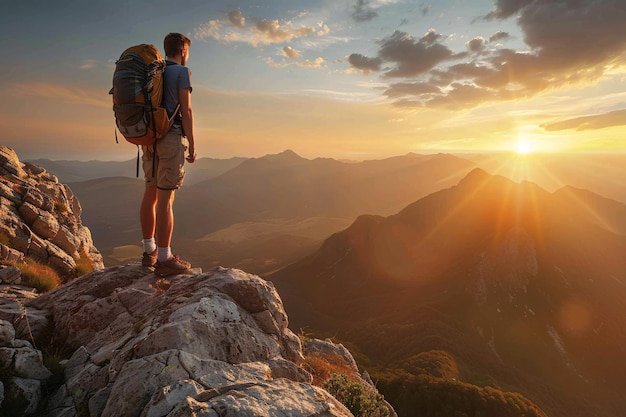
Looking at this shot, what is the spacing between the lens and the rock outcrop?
12664mm

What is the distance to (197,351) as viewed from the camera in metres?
4.71

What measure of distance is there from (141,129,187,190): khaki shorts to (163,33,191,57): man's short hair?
1790 millimetres

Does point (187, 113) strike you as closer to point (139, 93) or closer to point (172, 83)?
point (172, 83)

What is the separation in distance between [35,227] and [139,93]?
1322 cm

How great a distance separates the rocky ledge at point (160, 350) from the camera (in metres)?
3.76

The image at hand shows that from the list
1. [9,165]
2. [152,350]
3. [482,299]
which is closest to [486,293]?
[482,299]

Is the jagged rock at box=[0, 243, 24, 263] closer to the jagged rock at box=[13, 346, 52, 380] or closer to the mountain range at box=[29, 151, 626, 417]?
the jagged rock at box=[13, 346, 52, 380]

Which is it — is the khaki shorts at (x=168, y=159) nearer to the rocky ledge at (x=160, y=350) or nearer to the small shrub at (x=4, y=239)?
the rocky ledge at (x=160, y=350)

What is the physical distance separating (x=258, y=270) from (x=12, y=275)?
554ft

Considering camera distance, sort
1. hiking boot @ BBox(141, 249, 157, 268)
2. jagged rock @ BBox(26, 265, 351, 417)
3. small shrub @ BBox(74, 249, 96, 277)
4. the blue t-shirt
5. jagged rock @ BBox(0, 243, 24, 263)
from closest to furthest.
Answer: jagged rock @ BBox(26, 265, 351, 417) → the blue t-shirt → hiking boot @ BBox(141, 249, 157, 268) → jagged rock @ BBox(0, 243, 24, 263) → small shrub @ BBox(74, 249, 96, 277)

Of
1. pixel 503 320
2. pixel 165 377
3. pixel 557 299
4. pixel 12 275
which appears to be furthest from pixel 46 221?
pixel 557 299

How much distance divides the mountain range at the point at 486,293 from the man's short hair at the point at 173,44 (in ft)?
184

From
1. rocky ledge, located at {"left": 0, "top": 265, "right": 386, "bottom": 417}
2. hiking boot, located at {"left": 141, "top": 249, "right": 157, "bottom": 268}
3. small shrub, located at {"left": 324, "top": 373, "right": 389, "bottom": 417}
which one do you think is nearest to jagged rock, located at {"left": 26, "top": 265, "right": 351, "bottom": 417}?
rocky ledge, located at {"left": 0, "top": 265, "right": 386, "bottom": 417}

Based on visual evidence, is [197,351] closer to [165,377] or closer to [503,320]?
[165,377]
